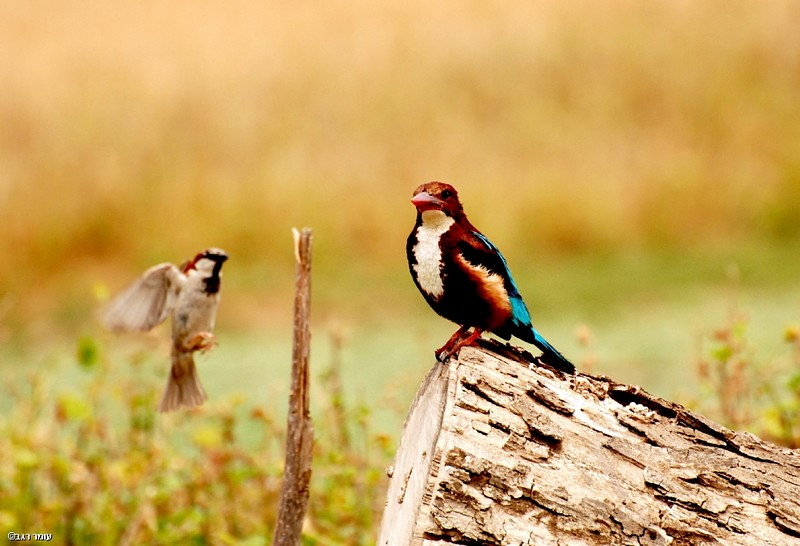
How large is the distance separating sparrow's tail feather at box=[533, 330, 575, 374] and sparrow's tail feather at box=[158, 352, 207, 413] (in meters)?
0.77

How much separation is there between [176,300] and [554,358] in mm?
772

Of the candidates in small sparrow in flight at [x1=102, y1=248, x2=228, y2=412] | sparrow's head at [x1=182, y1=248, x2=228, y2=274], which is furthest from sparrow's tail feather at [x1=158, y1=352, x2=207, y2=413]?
sparrow's head at [x1=182, y1=248, x2=228, y2=274]

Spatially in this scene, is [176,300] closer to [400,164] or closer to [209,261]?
[209,261]

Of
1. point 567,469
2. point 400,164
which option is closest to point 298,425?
point 567,469

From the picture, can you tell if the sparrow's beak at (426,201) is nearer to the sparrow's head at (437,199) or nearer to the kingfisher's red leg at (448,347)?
the sparrow's head at (437,199)

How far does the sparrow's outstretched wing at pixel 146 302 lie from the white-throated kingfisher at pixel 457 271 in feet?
1.78

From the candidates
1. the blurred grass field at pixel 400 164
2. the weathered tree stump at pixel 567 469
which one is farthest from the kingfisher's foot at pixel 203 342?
the blurred grass field at pixel 400 164

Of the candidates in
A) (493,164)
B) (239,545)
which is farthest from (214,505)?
(493,164)

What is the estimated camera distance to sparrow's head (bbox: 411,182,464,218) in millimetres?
1778

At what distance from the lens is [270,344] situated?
5.31m

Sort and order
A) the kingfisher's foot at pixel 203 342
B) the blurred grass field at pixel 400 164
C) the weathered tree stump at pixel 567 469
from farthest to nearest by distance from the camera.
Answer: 1. the blurred grass field at pixel 400 164
2. the kingfisher's foot at pixel 203 342
3. the weathered tree stump at pixel 567 469

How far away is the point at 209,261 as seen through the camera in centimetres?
206

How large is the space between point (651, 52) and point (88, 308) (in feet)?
13.9

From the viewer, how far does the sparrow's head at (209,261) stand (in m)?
2.02
